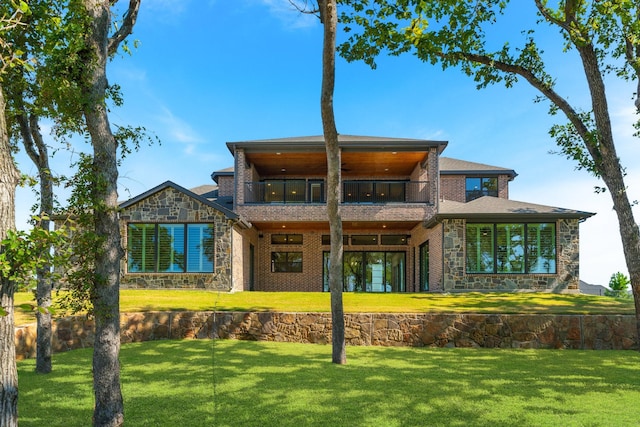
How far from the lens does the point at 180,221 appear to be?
19844 millimetres

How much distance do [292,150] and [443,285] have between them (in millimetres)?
8489

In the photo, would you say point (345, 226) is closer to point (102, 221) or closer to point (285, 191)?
point (285, 191)

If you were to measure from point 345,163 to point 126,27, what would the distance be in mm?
15893

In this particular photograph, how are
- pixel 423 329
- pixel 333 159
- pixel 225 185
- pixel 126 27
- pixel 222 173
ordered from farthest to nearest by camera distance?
pixel 225 185 → pixel 222 173 → pixel 423 329 → pixel 333 159 → pixel 126 27

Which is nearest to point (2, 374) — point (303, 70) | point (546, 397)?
point (546, 397)

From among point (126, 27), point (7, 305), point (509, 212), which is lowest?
point (7, 305)

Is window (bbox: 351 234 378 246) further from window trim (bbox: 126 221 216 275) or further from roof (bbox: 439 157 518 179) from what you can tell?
window trim (bbox: 126 221 216 275)

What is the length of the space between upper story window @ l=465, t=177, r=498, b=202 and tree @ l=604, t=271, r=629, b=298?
289 inches

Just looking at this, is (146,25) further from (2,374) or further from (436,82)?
(436,82)

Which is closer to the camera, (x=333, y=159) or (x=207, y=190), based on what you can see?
(x=333, y=159)

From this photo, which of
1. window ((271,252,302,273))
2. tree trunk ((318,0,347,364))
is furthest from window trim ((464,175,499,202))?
tree trunk ((318,0,347,364))

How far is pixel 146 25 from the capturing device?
27.4 ft

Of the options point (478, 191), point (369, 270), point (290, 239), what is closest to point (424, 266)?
point (369, 270)

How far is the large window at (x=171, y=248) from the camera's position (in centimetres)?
1969
